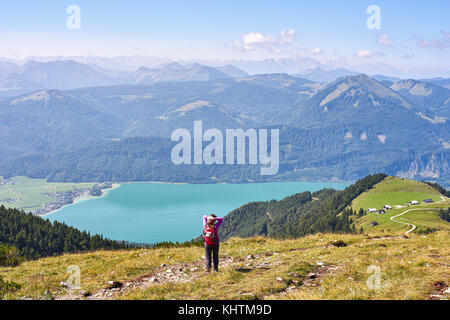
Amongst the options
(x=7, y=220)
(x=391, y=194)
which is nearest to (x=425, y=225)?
(x=391, y=194)

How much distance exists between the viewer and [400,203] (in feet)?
479

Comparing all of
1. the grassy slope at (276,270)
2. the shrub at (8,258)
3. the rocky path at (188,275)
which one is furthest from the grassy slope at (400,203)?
the shrub at (8,258)

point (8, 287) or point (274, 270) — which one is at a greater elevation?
point (274, 270)

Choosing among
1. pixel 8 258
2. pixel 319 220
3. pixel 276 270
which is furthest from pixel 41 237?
pixel 319 220

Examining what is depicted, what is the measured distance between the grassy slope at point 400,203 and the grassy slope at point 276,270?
246 feet

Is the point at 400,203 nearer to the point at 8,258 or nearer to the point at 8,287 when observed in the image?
the point at 8,258

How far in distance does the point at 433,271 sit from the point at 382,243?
8.52m

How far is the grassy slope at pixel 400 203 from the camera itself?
100000 millimetres

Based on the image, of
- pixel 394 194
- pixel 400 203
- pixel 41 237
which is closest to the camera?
pixel 41 237

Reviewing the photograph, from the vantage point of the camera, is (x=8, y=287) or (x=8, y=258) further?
(x=8, y=258)

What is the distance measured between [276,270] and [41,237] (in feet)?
274

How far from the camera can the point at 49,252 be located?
8094 centimetres
